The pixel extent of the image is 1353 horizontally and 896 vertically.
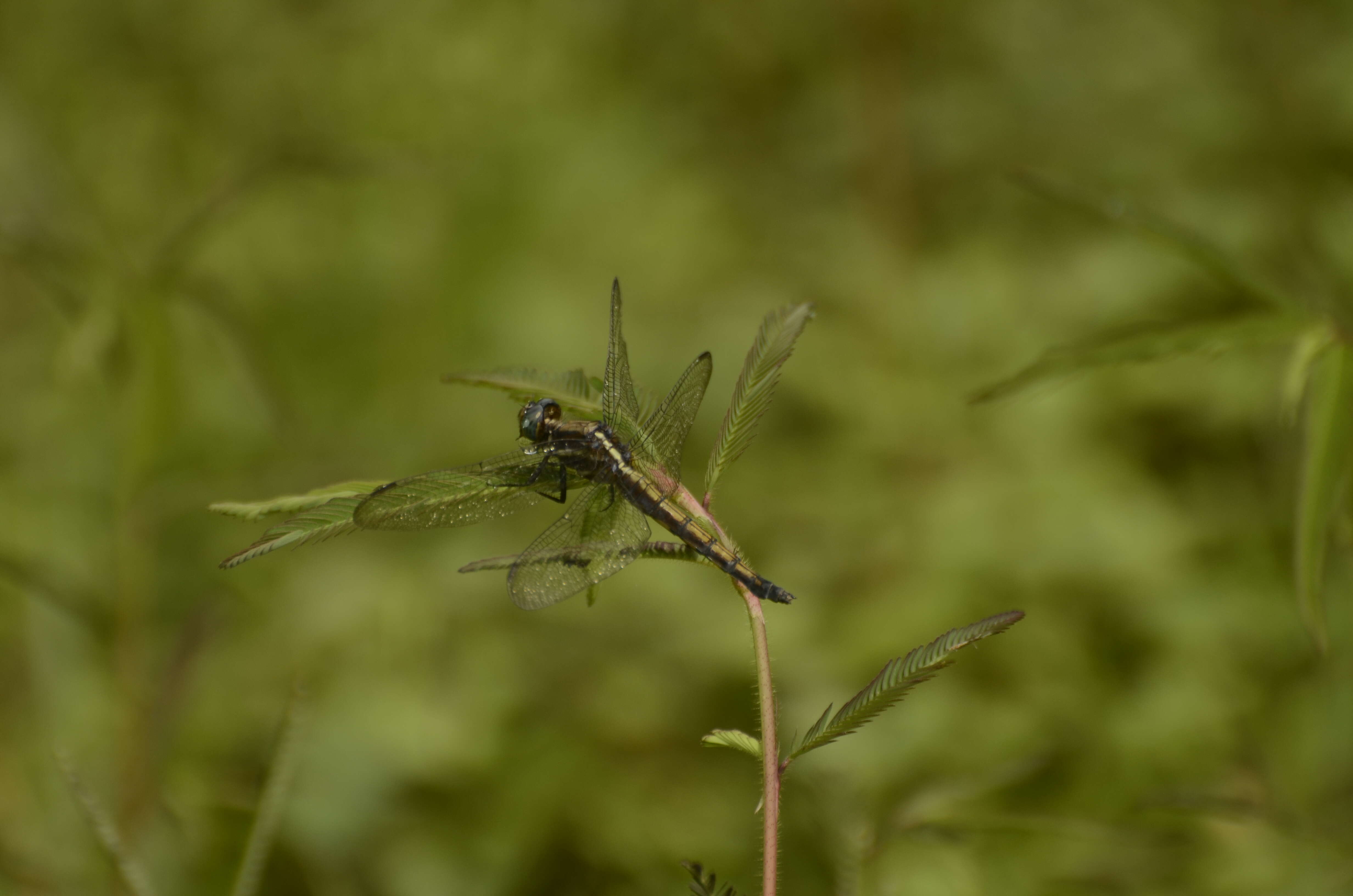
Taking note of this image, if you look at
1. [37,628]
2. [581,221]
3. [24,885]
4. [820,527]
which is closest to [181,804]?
[24,885]

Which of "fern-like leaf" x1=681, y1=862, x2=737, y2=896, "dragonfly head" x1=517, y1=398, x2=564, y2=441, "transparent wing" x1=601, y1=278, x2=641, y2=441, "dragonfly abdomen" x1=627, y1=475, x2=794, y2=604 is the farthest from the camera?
"dragonfly head" x1=517, y1=398, x2=564, y2=441

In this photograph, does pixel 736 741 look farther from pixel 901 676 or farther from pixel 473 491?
pixel 473 491

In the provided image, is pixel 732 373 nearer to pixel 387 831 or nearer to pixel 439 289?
pixel 439 289

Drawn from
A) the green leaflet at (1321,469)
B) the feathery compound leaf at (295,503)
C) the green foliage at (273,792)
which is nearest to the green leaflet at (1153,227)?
the green leaflet at (1321,469)

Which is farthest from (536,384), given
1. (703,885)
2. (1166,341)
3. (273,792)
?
(1166,341)

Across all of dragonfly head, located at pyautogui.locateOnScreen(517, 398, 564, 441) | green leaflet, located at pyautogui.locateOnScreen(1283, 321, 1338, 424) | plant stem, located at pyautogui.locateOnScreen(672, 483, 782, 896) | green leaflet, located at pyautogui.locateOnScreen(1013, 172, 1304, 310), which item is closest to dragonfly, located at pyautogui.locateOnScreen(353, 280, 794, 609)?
dragonfly head, located at pyautogui.locateOnScreen(517, 398, 564, 441)

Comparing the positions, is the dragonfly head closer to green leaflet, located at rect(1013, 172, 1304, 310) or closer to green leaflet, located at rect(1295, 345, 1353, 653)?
green leaflet, located at rect(1013, 172, 1304, 310)
